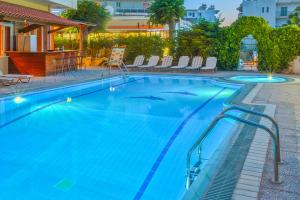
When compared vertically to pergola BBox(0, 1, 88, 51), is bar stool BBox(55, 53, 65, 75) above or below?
below

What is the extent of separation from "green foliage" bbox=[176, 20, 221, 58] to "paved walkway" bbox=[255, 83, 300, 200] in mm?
9142

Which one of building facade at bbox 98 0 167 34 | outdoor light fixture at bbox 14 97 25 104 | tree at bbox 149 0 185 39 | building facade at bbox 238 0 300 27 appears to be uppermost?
building facade at bbox 238 0 300 27

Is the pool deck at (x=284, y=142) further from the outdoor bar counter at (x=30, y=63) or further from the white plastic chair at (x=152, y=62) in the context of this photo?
the white plastic chair at (x=152, y=62)

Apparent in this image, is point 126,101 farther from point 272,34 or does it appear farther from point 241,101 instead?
point 272,34

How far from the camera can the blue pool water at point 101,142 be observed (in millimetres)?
4766

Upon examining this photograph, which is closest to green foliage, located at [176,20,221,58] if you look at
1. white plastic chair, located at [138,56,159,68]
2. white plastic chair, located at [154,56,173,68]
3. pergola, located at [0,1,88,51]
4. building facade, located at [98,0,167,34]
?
white plastic chair, located at [154,56,173,68]

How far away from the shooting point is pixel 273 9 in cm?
6369

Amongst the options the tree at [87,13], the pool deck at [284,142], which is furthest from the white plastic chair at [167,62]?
the tree at [87,13]

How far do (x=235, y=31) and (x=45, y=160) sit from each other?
15398 millimetres

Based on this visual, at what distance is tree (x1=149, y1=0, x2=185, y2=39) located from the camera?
2439cm

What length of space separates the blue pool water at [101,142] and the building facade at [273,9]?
5586 centimetres

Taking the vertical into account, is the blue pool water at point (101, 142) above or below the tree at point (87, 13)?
below

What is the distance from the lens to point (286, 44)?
18500 millimetres

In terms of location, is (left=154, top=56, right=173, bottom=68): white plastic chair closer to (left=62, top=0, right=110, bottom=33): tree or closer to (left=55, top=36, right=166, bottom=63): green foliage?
(left=55, top=36, right=166, bottom=63): green foliage
